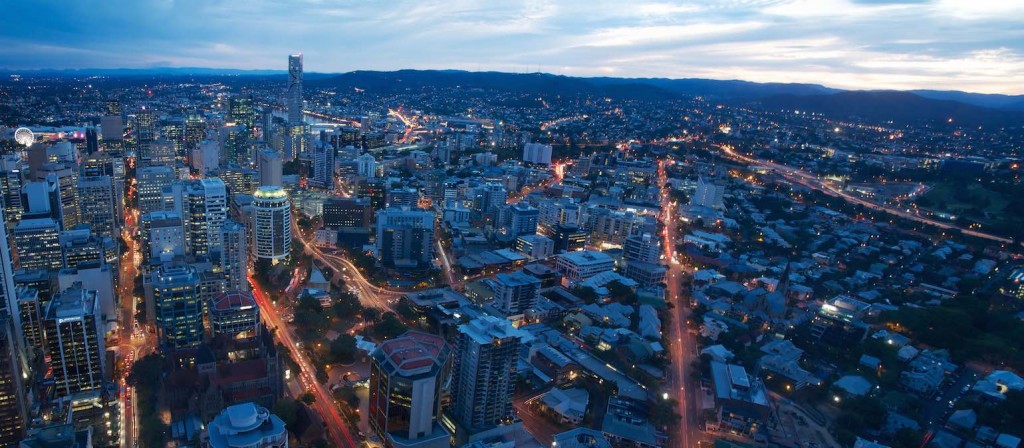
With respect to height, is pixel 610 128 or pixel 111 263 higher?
pixel 610 128

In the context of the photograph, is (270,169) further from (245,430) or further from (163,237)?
(245,430)

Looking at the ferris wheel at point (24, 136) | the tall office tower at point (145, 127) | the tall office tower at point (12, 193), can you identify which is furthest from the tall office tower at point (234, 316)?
the tall office tower at point (145, 127)

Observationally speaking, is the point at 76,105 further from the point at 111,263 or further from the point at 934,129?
the point at 934,129

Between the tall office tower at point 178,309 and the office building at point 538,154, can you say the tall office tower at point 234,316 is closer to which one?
the tall office tower at point 178,309

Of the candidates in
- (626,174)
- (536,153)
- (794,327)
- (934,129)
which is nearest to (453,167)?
(536,153)

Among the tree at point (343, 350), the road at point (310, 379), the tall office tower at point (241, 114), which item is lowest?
the road at point (310, 379)

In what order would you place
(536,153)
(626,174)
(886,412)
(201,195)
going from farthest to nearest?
(536,153), (626,174), (201,195), (886,412)
